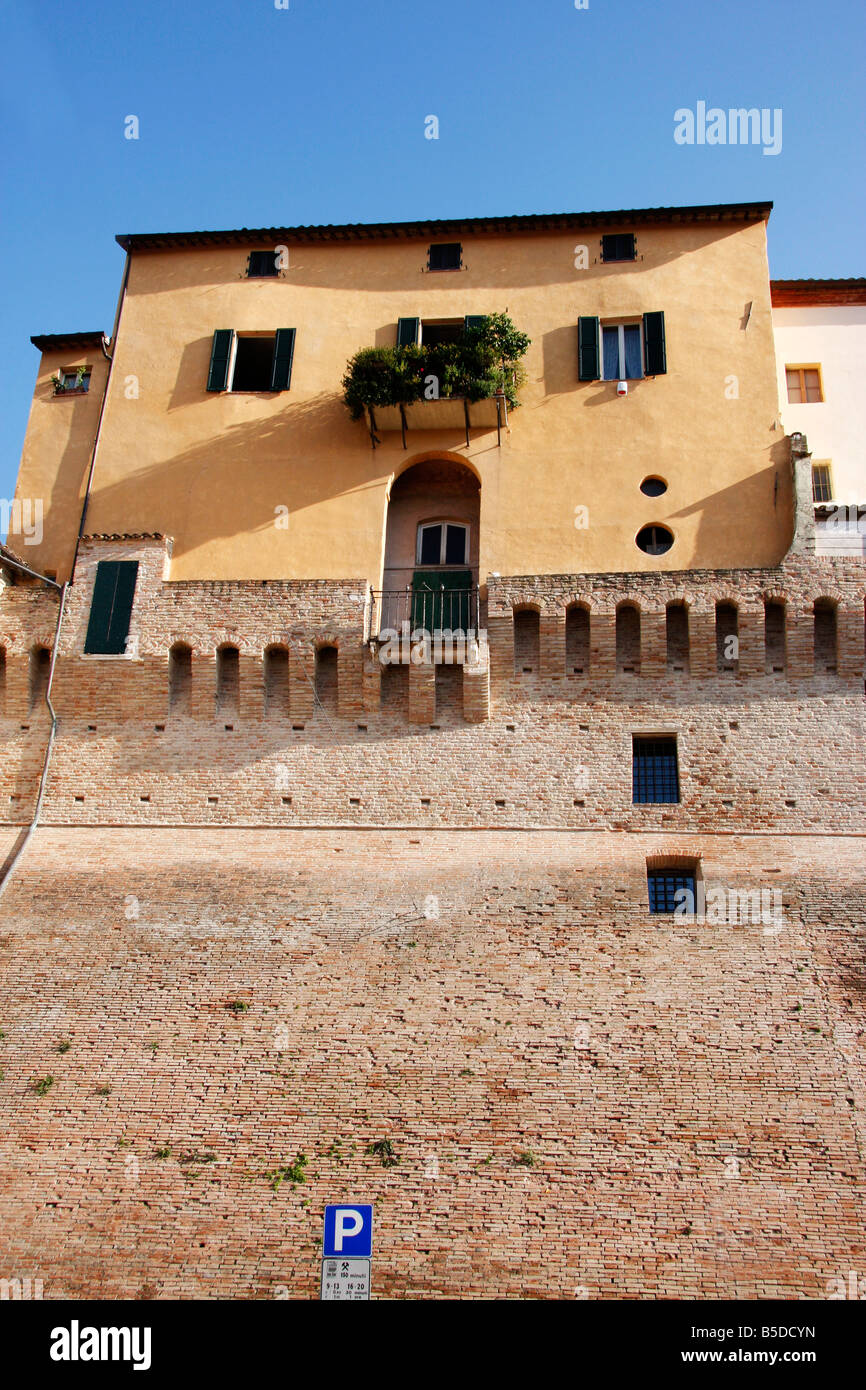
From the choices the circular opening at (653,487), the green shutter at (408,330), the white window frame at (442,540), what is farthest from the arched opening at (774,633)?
→ the green shutter at (408,330)

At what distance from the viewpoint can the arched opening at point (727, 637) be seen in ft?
59.2

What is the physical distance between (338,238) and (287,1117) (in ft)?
→ 50.8

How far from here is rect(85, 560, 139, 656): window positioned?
61.7 ft

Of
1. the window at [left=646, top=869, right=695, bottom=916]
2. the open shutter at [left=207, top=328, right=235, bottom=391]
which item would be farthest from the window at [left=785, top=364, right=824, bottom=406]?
the open shutter at [left=207, top=328, right=235, bottom=391]

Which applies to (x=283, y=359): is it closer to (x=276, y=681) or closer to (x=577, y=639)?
(x=276, y=681)

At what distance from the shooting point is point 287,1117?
13.8 meters

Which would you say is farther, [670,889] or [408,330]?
[408,330]

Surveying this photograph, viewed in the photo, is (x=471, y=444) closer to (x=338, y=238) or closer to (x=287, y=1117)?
(x=338, y=238)

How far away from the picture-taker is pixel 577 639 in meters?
18.5

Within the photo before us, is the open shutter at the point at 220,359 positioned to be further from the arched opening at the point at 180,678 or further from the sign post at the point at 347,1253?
the sign post at the point at 347,1253

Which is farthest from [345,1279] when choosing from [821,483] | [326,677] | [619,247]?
[619,247]

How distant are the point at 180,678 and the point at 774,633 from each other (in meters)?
9.42

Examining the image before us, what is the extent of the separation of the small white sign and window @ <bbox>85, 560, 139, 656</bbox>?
9972 mm
